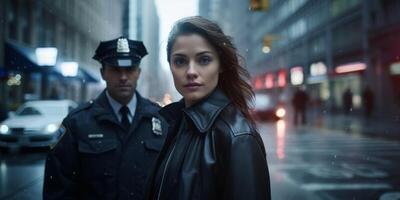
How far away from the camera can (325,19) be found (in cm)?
3625

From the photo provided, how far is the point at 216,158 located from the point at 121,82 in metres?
1.80

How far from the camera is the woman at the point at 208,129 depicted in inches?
61.4

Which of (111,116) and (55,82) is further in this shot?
(55,82)

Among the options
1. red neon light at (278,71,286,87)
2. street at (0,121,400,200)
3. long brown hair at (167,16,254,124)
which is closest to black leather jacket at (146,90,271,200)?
long brown hair at (167,16,254,124)

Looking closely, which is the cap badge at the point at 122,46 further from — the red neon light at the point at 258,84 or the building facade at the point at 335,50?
the red neon light at the point at 258,84

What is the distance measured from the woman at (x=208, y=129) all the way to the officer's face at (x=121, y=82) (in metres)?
1.20

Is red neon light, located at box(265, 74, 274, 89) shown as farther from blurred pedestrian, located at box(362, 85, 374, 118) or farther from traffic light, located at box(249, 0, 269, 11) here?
traffic light, located at box(249, 0, 269, 11)

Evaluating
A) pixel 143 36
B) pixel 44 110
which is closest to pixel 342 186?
pixel 44 110

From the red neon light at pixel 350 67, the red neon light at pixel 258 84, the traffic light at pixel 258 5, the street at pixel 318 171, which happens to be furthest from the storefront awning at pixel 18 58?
the red neon light at pixel 258 84

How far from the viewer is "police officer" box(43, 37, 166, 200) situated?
2764 mm

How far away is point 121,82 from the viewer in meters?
3.23

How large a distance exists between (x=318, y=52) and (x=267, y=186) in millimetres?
38969

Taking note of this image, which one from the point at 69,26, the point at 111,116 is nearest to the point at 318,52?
the point at 69,26

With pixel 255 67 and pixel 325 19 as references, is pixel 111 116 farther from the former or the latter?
pixel 255 67
